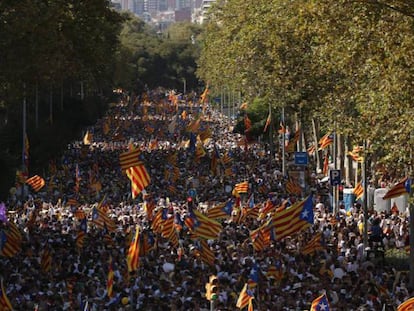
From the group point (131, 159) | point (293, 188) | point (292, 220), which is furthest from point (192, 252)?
point (293, 188)

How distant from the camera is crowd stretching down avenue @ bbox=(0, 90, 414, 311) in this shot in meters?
22.0

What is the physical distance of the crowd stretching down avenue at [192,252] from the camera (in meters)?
22.0

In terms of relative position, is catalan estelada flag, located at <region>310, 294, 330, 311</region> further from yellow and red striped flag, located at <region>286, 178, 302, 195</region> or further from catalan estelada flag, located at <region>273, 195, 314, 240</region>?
yellow and red striped flag, located at <region>286, 178, 302, 195</region>

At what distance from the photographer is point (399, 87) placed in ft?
74.3

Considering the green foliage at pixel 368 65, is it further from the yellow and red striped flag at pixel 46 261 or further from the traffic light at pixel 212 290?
the yellow and red striped flag at pixel 46 261

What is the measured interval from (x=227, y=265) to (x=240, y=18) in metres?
38.2

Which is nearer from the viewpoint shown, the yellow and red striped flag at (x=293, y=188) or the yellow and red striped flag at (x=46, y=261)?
the yellow and red striped flag at (x=46, y=261)

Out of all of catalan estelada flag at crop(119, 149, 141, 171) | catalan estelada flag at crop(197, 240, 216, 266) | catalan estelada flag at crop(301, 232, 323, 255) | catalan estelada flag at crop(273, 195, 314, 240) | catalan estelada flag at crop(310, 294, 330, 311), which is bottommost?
catalan estelada flag at crop(301, 232, 323, 255)

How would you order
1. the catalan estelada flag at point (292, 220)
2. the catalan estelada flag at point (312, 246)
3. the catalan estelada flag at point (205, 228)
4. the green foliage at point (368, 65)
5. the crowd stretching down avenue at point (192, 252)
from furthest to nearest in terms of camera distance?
the catalan estelada flag at point (312, 246) → the catalan estelada flag at point (205, 228) → the catalan estelada flag at point (292, 220) → the green foliage at point (368, 65) → the crowd stretching down avenue at point (192, 252)

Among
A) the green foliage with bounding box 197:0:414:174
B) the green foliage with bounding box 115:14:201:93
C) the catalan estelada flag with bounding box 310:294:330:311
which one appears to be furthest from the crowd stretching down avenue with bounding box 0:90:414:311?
the green foliage with bounding box 115:14:201:93

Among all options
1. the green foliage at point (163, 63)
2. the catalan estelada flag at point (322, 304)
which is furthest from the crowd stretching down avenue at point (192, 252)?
the green foliage at point (163, 63)

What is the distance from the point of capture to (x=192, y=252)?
27.8m

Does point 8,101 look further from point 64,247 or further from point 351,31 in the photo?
point 351,31

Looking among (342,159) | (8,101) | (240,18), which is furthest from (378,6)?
(240,18)
